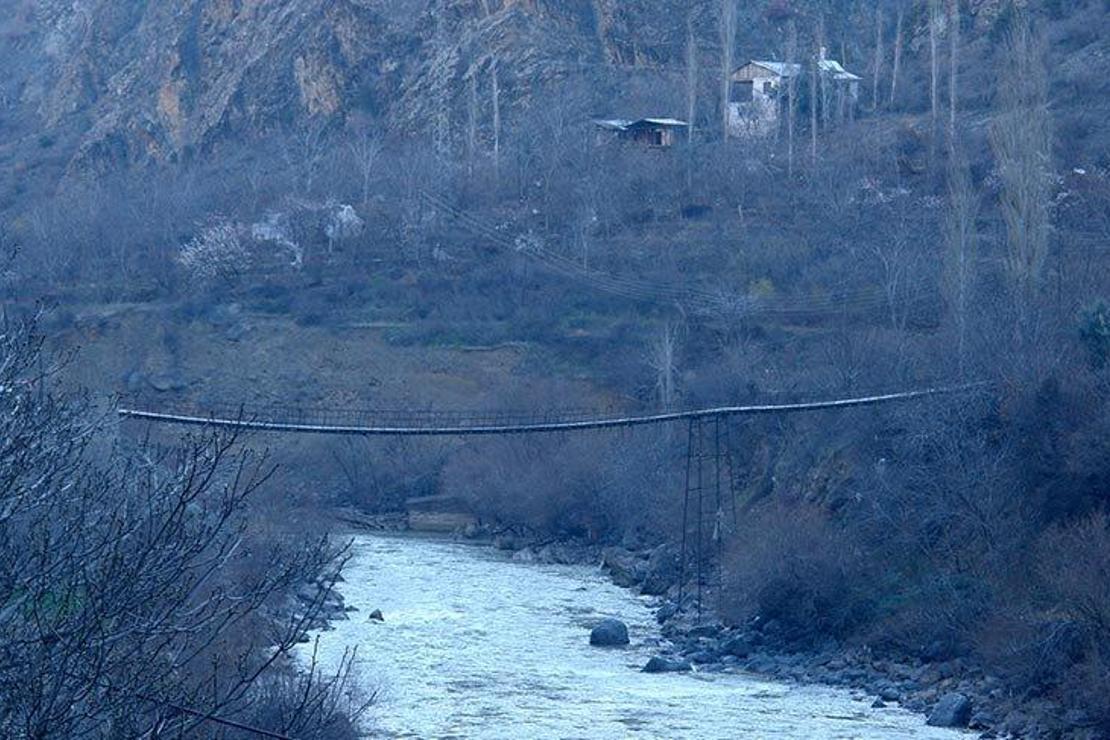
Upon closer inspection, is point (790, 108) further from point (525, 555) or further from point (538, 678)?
point (538, 678)

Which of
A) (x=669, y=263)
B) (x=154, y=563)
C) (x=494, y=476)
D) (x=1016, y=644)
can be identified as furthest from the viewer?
(x=669, y=263)

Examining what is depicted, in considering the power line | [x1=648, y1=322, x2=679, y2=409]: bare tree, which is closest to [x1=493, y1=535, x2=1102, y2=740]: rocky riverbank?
[x1=648, y1=322, x2=679, y2=409]: bare tree

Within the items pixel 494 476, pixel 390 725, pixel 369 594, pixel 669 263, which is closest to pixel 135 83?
pixel 669 263

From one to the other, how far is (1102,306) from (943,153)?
2314 cm

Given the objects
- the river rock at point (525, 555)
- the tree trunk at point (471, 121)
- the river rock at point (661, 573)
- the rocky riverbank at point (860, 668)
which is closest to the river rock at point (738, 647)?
the rocky riverbank at point (860, 668)

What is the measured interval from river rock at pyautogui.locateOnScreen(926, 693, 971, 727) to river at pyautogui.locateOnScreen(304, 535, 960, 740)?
26 centimetres

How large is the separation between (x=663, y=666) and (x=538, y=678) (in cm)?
213

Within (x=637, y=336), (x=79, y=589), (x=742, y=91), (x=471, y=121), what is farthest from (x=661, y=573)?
(x=742, y=91)

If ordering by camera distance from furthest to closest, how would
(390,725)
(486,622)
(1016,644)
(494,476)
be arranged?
1. (494,476)
2. (486,622)
3. (1016,644)
4. (390,725)

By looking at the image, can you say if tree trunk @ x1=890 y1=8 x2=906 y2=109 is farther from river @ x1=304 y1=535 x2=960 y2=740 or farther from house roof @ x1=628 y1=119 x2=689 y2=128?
river @ x1=304 y1=535 x2=960 y2=740

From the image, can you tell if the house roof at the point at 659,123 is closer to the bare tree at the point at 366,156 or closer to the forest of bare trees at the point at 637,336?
the forest of bare trees at the point at 637,336

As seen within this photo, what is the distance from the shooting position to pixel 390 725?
19406 millimetres

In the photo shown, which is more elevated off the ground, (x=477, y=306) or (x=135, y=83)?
(x=135, y=83)

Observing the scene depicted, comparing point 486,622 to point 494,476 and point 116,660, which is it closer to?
point 494,476
